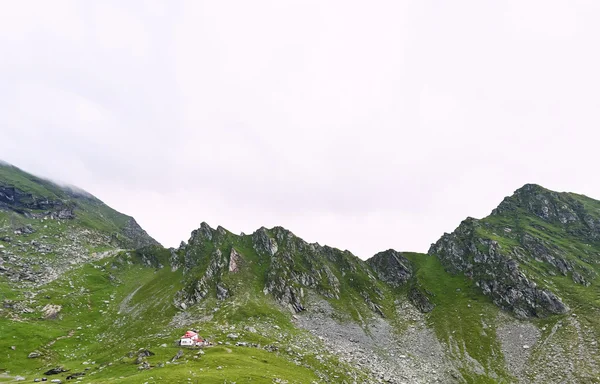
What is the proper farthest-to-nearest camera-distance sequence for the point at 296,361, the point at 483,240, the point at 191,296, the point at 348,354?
the point at 483,240
the point at 191,296
the point at 348,354
the point at 296,361

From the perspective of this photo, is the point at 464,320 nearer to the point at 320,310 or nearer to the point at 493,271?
the point at 493,271

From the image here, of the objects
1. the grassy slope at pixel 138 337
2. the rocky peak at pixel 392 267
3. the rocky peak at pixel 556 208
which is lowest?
the grassy slope at pixel 138 337

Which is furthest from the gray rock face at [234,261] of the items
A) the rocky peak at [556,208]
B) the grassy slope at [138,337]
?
the rocky peak at [556,208]

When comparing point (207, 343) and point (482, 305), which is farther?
point (482, 305)

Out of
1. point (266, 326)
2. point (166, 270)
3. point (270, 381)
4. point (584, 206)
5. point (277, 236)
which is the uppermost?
point (584, 206)

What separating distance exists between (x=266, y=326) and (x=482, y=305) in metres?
90.5

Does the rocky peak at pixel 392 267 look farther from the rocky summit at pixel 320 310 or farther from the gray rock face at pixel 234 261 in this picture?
the gray rock face at pixel 234 261

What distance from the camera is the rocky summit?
84875 millimetres

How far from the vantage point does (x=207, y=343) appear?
89.6 meters

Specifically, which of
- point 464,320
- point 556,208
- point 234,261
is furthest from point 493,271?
point 234,261

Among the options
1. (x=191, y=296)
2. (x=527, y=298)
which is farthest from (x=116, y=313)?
(x=527, y=298)

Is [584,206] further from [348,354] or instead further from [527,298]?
[348,354]

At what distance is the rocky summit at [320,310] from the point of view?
84.9 meters

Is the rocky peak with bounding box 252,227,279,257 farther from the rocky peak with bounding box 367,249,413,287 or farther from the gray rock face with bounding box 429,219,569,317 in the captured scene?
the gray rock face with bounding box 429,219,569,317
